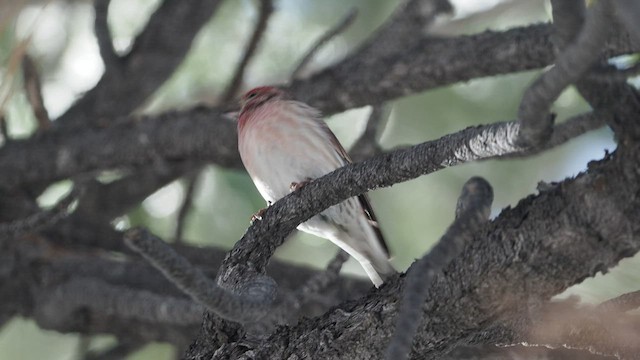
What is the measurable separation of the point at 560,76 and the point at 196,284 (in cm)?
87

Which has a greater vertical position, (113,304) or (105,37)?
(105,37)

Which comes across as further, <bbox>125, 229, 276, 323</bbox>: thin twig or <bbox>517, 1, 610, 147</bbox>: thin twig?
<bbox>125, 229, 276, 323</bbox>: thin twig

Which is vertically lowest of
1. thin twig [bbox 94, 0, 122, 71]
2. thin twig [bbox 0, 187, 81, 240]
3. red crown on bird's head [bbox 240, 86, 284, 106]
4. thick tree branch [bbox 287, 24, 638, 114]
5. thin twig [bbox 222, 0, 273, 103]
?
thin twig [bbox 0, 187, 81, 240]

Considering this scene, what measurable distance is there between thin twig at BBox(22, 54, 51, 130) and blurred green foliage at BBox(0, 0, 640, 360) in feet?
2.33

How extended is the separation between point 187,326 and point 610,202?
3.16 metres

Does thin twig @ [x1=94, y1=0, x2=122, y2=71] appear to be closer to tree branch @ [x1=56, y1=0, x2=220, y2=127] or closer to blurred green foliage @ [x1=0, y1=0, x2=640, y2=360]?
tree branch @ [x1=56, y1=0, x2=220, y2=127]

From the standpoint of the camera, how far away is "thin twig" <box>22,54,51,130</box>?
4.60m

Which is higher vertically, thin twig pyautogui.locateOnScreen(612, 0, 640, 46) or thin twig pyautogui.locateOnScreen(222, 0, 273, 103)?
thin twig pyautogui.locateOnScreen(222, 0, 273, 103)

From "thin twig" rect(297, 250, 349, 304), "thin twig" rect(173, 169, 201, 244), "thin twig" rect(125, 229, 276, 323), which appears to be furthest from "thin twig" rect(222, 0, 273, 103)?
"thin twig" rect(125, 229, 276, 323)

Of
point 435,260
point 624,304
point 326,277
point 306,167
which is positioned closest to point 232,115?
point 306,167

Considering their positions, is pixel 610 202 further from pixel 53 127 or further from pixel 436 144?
pixel 53 127

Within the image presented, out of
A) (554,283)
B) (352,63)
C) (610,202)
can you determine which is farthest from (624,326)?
(352,63)

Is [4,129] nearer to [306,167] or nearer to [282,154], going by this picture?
[282,154]

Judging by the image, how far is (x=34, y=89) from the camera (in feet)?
15.4
